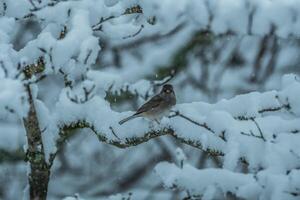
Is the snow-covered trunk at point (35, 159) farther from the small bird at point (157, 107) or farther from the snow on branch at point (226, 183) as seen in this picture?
the snow on branch at point (226, 183)

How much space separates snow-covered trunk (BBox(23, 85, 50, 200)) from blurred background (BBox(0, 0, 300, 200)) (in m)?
5.01

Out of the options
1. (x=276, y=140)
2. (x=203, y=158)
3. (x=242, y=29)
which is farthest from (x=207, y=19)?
(x=203, y=158)

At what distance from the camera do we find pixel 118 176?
10594 millimetres

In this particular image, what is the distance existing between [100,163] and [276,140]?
7.12 metres

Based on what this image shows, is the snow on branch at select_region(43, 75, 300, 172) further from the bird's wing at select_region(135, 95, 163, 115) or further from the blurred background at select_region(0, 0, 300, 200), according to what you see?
the blurred background at select_region(0, 0, 300, 200)

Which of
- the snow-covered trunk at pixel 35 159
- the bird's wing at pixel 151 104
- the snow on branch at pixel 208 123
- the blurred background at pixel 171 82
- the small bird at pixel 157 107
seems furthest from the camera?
the blurred background at pixel 171 82

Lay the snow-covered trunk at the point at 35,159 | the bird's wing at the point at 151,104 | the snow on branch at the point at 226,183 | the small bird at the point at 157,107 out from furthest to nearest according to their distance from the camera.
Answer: the bird's wing at the point at 151,104 → the small bird at the point at 157,107 → the snow-covered trunk at the point at 35,159 → the snow on branch at the point at 226,183

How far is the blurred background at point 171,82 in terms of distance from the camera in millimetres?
9828

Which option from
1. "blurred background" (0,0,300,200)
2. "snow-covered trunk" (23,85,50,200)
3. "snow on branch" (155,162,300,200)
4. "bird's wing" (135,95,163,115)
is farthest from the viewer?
"blurred background" (0,0,300,200)

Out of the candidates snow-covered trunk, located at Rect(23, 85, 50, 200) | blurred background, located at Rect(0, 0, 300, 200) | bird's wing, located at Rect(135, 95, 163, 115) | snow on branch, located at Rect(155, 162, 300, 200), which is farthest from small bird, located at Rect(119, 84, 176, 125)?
blurred background, located at Rect(0, 0, 300, 200)

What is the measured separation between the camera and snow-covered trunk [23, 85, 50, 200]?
4336 mm

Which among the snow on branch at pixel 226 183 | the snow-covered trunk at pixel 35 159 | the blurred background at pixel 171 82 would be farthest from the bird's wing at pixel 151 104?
the blurred background at pixel 171 82

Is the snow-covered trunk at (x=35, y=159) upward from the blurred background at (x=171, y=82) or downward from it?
downward

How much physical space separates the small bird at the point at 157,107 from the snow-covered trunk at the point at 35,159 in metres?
0.49
